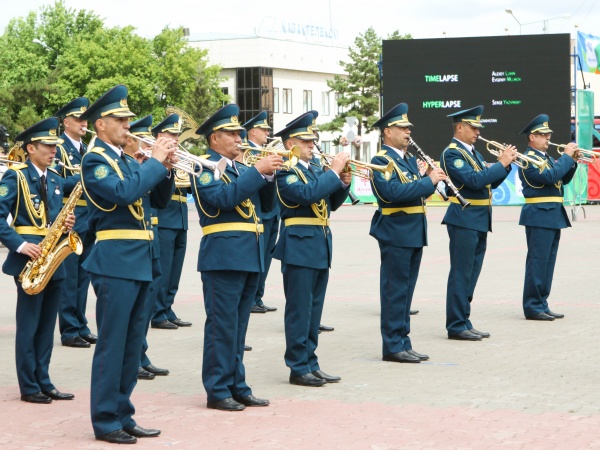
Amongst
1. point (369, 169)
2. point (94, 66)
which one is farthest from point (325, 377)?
point (94, 66)

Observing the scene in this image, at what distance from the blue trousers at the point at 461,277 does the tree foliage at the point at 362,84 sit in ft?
210

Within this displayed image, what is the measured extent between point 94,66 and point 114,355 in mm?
64544

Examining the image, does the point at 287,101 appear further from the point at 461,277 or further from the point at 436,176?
the point at 436,176

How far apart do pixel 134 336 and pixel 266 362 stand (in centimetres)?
289

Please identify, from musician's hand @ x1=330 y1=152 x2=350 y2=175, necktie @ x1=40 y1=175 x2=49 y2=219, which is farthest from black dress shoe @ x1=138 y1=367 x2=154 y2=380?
musician's hand @ x1=330 y1=152 x2=350 y2=175

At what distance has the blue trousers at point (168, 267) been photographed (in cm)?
1161

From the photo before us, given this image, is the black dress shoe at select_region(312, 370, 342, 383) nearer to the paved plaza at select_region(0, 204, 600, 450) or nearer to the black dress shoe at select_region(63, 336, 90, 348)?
the paved plaza at select_region(0, 204, 600, 450)

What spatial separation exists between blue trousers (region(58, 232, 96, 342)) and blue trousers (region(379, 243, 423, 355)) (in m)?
2.87

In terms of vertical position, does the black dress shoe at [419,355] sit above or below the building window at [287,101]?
below

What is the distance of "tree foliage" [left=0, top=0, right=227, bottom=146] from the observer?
67.9 meters

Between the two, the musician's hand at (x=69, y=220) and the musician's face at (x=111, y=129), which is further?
the musician's hand at (x=69, y=220)

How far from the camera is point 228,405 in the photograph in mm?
7805

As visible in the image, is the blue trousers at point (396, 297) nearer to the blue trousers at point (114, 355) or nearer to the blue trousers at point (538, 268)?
the blue trousers at point (538, 268)

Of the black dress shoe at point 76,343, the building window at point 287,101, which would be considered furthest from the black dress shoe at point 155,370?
the building window at point 287,101
